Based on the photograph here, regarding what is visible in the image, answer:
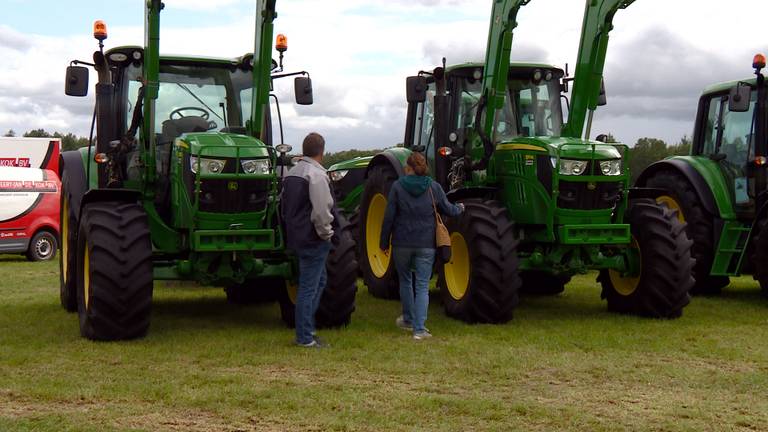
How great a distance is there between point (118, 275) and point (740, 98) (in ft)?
22.1

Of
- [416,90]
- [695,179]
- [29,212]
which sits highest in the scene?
[416,90]

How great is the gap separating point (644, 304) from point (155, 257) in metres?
4.73

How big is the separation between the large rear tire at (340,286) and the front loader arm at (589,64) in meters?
3.17

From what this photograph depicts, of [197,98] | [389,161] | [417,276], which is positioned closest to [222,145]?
[197,98]

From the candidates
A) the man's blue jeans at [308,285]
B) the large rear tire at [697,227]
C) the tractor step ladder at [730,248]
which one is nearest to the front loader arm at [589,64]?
the large rear tire at [697,227]

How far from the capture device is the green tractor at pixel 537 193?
9.62 meters

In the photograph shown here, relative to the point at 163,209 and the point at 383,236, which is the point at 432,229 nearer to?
the point at 383,236

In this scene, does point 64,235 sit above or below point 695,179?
below

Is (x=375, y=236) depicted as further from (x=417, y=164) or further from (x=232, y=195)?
(x=232, y=195)

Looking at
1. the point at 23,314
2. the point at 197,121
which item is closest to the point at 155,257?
the point at 197,121

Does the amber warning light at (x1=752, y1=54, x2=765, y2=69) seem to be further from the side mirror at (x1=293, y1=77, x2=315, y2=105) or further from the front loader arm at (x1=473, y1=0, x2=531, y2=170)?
the side mirror at (x1=293, y1=77, x2=315, y2=105)

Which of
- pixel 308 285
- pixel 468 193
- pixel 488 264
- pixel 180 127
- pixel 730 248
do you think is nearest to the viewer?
pixel 308 285

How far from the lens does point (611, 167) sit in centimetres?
993

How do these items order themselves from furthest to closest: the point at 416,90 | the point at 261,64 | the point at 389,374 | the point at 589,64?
the point at 416,90, the point at 589,64, the point at 261,64, the point at 389,374
